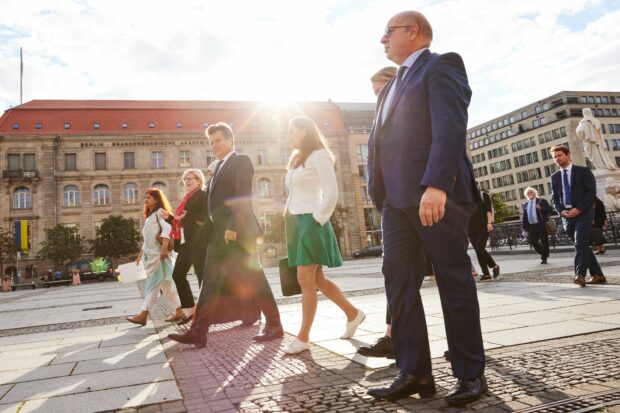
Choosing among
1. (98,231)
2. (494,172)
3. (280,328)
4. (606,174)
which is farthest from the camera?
(494,172)

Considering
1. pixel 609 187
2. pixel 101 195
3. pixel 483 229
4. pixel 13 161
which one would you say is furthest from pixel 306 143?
pixel 13 161

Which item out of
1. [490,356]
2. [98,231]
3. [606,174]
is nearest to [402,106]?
[490,356]

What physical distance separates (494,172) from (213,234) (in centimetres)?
9594

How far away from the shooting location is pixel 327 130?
53.3 metres

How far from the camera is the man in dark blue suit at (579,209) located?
243 inches

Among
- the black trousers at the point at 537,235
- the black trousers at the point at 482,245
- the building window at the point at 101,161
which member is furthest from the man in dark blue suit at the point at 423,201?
the building window at the point at 101,161

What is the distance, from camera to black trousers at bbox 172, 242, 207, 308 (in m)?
5.89

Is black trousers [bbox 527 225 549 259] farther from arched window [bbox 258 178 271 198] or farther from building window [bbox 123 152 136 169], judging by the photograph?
building window [bbox 123 152 136 169]

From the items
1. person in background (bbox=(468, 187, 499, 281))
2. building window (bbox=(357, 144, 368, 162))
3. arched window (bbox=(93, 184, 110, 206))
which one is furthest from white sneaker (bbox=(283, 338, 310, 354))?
building window (bbox=(357, 144, 368, 162))

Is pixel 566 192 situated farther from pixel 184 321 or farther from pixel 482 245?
pixel 184 321

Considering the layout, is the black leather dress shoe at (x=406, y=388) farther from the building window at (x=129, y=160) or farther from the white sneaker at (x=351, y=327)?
the building window at (x=129, y=160)

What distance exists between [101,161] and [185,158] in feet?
26.1

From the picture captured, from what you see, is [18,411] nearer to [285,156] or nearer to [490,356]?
[490,356]

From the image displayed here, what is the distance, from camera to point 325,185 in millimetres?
3916
